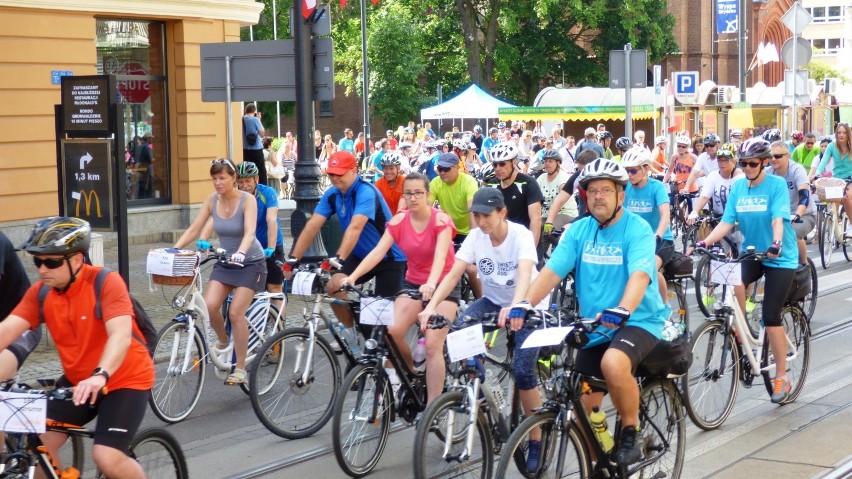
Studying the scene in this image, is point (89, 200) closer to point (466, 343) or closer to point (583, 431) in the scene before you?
point (466, 343)

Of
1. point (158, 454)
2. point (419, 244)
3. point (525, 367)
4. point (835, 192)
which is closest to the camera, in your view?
point (158, 454)

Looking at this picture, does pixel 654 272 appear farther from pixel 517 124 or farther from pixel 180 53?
pixel 517 124

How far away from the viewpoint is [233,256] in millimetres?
8211

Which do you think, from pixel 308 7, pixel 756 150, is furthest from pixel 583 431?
pixel 308 7

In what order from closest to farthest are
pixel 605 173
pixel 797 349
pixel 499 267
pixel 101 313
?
pixel 101 313, pixel 605 173, pixel 499 267, pixel 797 349

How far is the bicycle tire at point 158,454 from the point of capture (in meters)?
5.05

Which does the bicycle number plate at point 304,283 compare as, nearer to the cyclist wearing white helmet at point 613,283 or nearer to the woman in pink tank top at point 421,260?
the woman in pink tank top at point 421,260

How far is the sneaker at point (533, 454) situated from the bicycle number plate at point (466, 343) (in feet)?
2.37

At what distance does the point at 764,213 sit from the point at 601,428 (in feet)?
11.3

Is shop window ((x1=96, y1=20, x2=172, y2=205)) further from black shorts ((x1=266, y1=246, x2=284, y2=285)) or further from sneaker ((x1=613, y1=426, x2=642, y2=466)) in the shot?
sneaker ((x1=613, y1=426, x2=642, y2=466))

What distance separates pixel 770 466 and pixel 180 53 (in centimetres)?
1431

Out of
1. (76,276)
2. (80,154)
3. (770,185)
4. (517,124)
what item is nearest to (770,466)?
(770,185)

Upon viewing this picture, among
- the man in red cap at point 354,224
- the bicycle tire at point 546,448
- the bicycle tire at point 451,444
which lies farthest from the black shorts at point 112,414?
the man in red cap at point 354,224

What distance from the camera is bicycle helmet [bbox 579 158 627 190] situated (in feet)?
18.4
